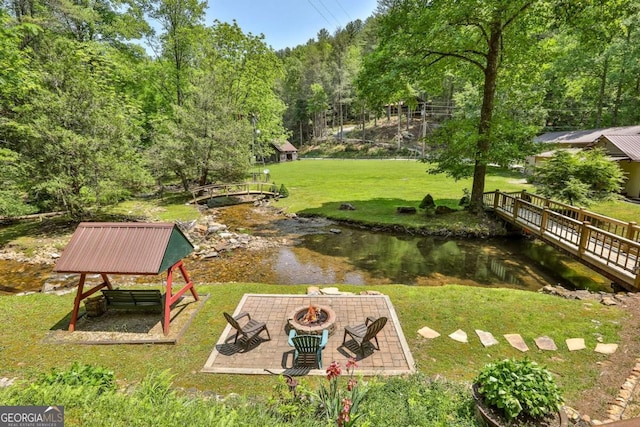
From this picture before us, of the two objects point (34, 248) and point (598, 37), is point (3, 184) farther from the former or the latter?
point (598, 37)

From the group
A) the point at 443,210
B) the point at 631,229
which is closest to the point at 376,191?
the point at 443,210

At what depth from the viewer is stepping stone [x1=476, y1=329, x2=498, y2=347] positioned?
262 inches

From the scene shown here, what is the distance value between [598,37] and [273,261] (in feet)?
60.7

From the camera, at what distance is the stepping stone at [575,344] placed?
20.8 ft

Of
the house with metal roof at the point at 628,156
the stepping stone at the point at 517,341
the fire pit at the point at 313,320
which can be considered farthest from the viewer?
the house with metal roof at the point at 628,156

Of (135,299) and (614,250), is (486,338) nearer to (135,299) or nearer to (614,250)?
(614,250)

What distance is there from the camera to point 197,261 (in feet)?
43.1

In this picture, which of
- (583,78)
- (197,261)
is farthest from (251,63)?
(583,78)

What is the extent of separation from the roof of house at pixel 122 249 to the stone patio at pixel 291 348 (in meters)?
2.29

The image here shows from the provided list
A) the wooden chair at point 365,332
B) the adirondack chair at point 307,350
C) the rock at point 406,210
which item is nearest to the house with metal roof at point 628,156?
the rock at point 406,210

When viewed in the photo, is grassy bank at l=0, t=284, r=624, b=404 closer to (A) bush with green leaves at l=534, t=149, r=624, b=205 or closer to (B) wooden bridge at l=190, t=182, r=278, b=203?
(A) bush with green leaves at l=534, t=149, r=624, b=205

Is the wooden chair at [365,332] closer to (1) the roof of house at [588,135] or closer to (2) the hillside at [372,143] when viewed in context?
(1) the roof of house at [588,135]

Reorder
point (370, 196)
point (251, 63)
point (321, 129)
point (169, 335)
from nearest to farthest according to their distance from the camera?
point (169, 335) → point (370, 196) → point (251, 63) → point (321, 129)

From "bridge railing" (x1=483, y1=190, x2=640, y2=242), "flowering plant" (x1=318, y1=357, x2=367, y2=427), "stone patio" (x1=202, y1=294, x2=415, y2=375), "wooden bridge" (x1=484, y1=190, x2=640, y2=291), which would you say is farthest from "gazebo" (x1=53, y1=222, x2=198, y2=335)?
"bridge railing" (x1=483, y1=190, x2=640, y2=242)
